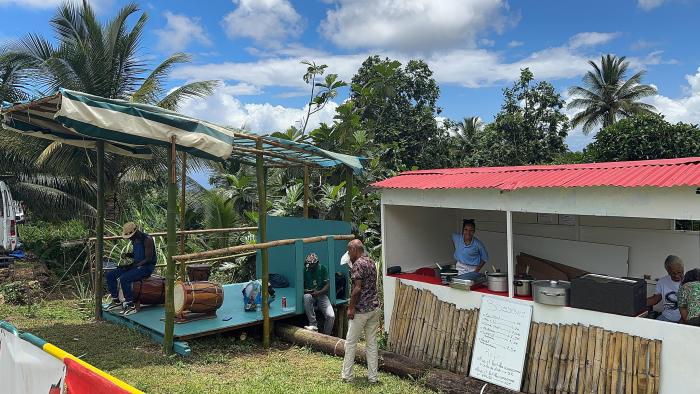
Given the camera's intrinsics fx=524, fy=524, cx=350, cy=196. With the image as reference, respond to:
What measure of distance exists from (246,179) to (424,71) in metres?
16.1

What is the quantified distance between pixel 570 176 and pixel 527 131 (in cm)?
2098

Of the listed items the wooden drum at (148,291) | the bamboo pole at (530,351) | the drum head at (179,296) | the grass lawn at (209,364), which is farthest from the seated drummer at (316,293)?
the bamboo pole at (530,351)

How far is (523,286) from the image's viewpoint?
647 centimetres

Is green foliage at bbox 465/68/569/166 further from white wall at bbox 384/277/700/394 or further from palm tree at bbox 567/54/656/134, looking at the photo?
Result: white wall at bbox 384/277/700/394

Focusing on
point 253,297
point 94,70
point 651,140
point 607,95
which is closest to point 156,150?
point 94,70

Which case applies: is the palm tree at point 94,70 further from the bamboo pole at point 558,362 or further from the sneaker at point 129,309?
the bamboo pole at point 558,362

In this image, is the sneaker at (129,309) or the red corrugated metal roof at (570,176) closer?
the red corrugated metal roof at (570,176)

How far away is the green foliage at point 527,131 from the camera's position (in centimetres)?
2581

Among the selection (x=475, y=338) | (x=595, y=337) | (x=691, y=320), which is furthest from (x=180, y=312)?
(x=691, y=320)

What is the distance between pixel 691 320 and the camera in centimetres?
540

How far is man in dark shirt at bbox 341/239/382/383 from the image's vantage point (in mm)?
6031

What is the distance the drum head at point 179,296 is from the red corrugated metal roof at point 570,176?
322 centimetres

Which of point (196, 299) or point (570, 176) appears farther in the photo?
point (196, 299)

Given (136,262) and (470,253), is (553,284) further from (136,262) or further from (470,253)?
(136,262)
